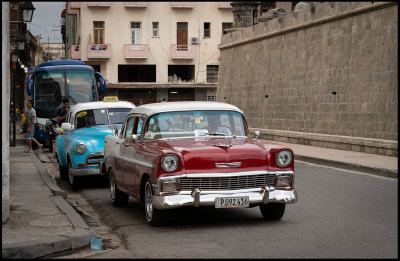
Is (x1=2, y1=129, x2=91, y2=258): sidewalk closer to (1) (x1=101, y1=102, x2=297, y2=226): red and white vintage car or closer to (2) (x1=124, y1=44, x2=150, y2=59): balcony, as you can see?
(1) (x1=101, y1=102, x2=297, y2=226): red and white vintage car

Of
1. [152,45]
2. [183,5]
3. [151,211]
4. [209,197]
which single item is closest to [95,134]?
[151,211]

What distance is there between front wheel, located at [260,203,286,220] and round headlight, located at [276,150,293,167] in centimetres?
58

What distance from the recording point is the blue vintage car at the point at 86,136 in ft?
43.7

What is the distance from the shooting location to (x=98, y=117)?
1479 centimetres

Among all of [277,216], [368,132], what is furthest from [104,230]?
[368,132]

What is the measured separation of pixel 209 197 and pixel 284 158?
1.14 m

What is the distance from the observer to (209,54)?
191 ft

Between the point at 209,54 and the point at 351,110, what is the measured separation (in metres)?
35.0

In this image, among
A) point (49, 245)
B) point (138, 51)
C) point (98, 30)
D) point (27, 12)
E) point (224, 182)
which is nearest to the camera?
point (49, 245)

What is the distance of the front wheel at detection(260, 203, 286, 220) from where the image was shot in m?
9.17

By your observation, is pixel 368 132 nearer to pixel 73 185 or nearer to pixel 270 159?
pixel 73 185

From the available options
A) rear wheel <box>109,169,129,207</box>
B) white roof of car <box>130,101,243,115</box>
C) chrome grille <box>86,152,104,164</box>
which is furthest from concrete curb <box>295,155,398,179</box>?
rear wheel <box>109,169,129,207</box>

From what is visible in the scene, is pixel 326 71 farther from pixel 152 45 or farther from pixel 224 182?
pixel 152 45

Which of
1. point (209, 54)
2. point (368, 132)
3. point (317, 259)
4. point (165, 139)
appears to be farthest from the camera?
point (209, 54)
